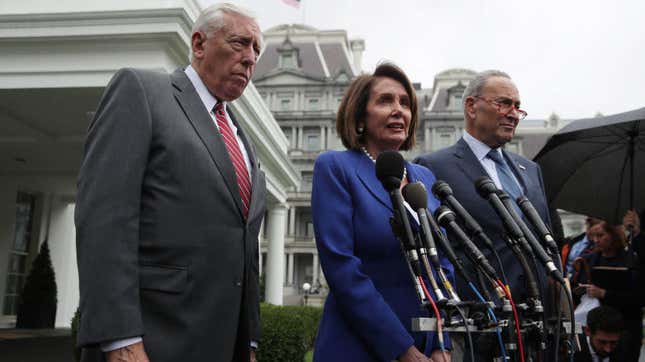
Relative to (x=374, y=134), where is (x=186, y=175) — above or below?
below

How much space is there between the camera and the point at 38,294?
1595cm

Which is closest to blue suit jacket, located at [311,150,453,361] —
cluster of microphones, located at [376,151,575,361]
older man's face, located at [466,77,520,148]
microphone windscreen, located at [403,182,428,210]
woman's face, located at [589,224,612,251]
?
cluster of microphones, located at [376,151,575,361]

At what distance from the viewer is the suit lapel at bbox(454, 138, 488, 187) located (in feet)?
10.5

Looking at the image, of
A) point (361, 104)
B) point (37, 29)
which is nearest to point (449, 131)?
point (37, 29)

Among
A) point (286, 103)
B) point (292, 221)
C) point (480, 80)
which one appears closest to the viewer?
point (480, 80)

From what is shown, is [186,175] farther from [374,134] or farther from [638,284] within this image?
[638,284]

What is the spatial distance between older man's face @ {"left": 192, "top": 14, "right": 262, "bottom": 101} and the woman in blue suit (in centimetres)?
54

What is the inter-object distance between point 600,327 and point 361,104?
2.96 meters

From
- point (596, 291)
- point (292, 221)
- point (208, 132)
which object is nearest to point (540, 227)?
point (208, 132)

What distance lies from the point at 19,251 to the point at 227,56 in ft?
55.8

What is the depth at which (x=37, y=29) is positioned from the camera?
7883 millimetres

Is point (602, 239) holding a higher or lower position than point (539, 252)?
higher

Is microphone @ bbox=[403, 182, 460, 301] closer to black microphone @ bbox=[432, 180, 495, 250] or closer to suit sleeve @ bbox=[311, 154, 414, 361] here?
black microphone @ bbox=[432, 180, 495, 250]

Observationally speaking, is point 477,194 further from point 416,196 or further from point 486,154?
point 416,196
